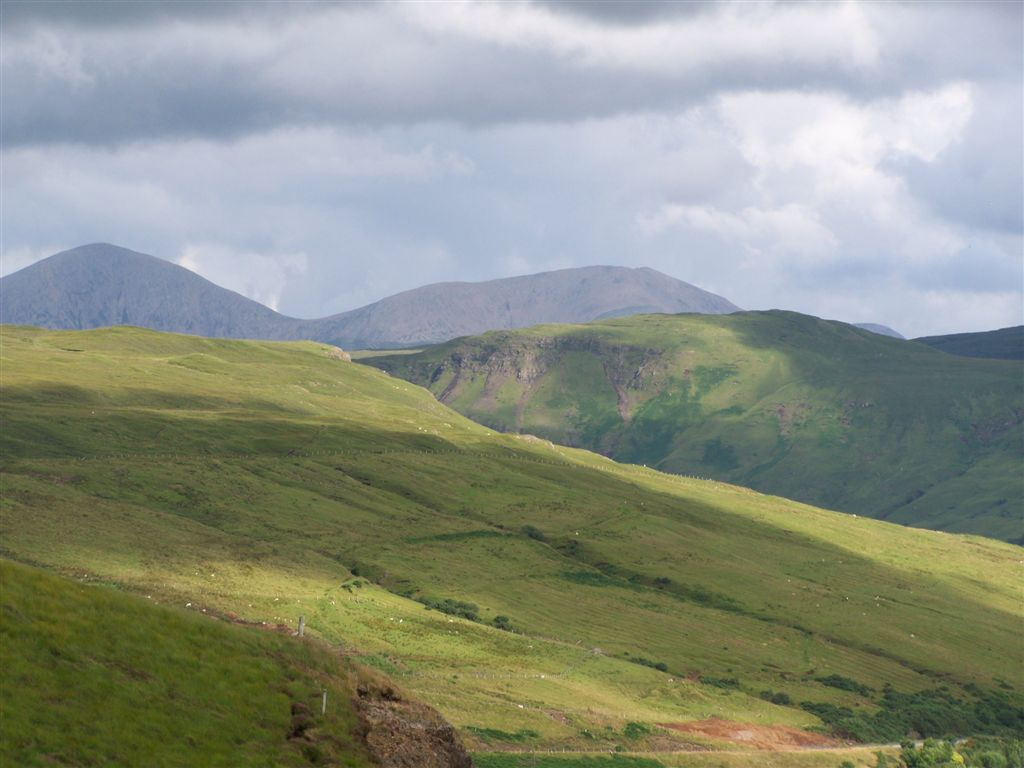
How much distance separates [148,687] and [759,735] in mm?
83304

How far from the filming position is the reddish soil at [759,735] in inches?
4882

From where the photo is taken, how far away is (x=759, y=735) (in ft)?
427

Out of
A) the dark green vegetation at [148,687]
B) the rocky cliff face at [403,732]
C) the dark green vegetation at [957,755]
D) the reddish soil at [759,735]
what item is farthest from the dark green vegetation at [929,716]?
the dark green vegetation at [148,687]

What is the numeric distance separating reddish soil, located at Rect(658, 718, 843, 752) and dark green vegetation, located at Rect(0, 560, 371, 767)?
204 feet

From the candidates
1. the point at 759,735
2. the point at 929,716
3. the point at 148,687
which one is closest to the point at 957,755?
the point at 759,735

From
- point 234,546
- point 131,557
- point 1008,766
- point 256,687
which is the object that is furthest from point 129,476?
point 256,687

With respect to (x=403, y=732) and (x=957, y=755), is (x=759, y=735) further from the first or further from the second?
(x=403, y=732)

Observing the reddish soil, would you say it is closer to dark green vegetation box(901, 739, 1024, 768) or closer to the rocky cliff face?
dark green vegetation box(901, 739, 1024, 768)

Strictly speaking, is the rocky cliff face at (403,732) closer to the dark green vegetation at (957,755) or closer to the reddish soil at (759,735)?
the reddish soil at (759,735)

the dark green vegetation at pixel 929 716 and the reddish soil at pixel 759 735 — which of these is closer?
the reddish soil at pixel 759 735

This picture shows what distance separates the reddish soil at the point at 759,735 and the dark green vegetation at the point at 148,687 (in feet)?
204

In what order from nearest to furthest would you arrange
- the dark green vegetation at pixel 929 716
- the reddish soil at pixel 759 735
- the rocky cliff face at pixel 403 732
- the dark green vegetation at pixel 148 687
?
1. the dark green vegetation at pixel 148 687
2. the rocky cliff face at pixel 403 732
3. the reddish soil at pixel 759 735
4. the dark green vegetation at pixel 929 716

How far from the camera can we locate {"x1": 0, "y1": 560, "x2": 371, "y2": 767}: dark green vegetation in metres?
55.1

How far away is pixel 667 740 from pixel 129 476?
11140 cm
